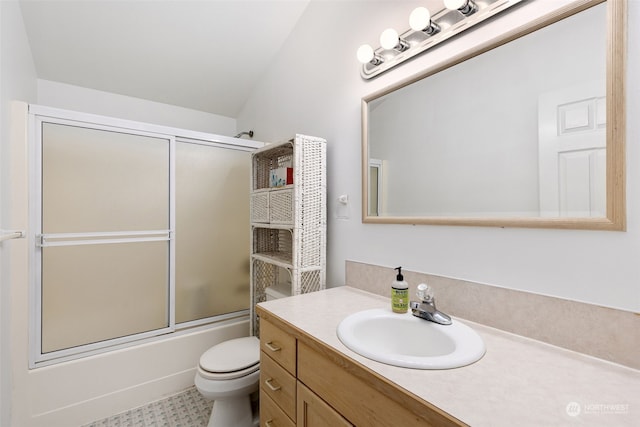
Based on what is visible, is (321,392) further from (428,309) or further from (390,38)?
(390,38)

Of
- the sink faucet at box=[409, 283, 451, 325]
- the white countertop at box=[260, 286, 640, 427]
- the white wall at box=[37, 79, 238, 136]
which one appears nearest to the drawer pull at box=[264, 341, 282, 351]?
the white countertop at box=[260, 286, 640, 427]

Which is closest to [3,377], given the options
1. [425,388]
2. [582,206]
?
[425,388]

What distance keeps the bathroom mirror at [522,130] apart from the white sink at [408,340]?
0.39 meters

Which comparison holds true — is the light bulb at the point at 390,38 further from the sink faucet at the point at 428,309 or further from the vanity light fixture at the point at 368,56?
the sink faucet at the point at 428,309

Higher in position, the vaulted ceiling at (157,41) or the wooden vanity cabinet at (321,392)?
the vaulted ceiling at (157,41)

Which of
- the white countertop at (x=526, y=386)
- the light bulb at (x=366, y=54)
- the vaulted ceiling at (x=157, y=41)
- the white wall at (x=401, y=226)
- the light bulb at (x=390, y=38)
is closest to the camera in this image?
the white countertop at (x=526, y=386)

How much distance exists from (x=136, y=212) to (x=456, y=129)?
196 cm

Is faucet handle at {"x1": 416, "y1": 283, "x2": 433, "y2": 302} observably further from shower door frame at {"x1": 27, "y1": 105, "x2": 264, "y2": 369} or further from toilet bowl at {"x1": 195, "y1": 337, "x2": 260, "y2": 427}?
shower door frame at {"x1": 27, "y1": 105, "x2": 264, "y2": 369}

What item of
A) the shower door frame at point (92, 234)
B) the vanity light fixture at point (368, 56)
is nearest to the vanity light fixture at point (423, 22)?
the vanity light fixture at point (368, 56)

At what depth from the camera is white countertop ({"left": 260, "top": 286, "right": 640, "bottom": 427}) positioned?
22.1 inches

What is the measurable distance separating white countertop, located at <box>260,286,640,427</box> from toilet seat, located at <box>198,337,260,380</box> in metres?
0.79

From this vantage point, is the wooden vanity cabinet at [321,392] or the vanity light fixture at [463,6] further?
the vanity light fixture at [463,6]

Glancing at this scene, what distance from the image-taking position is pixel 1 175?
1335 millimetres

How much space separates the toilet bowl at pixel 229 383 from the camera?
56.5 inches
